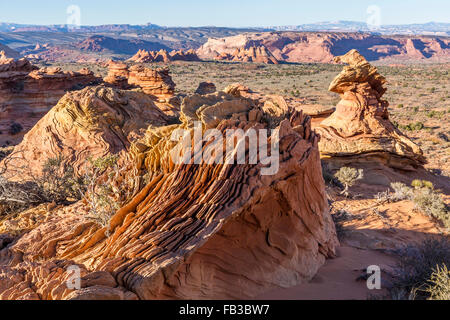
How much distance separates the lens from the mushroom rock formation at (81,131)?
10864 mm

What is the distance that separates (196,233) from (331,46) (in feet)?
419

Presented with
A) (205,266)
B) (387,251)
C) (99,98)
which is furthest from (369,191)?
(99,98)

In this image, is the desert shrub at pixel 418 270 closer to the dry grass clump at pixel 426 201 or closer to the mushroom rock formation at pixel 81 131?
the dry grass clump at pixel 426 201

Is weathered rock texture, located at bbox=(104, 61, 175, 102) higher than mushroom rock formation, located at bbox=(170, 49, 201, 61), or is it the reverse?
mushroom rock formation, located at bbox=(170, 49, 201, 61)

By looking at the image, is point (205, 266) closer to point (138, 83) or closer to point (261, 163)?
point (261, 163)

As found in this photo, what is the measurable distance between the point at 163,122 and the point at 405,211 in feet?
29.3

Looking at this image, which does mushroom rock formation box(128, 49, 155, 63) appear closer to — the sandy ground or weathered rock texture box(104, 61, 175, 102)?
weathered rock texture box(104, 61, 175, 102)

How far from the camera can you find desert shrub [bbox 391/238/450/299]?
523 cm

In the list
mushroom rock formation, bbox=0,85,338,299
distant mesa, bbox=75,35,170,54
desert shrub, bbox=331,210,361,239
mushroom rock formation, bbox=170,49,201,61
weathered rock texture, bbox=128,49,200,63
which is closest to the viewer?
mushroom rock formation, bbox=0,85,338,299

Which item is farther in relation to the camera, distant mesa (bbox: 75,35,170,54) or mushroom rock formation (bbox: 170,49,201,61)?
distant mesa (bbox: 75,35,170,54)

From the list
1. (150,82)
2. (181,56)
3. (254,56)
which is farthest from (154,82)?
(254,56)

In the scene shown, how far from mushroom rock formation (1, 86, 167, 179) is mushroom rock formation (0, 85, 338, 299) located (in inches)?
172

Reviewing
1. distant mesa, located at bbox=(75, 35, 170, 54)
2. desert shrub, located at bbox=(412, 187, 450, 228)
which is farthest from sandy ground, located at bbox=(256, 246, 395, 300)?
distant mesa, located at bbox=(75, 35, 170, 54)

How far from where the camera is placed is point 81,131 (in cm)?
1142
